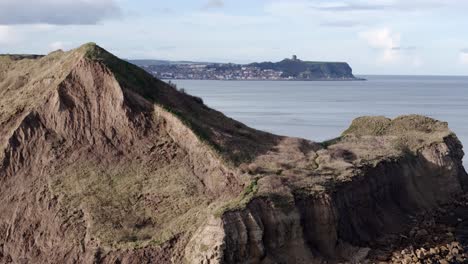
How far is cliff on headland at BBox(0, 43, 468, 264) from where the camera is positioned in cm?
4119

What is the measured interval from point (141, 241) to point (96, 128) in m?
9.50

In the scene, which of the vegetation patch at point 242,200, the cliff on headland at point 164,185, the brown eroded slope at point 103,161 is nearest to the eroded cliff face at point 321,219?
the cliff on headland at point 164,185

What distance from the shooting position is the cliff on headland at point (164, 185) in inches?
1622

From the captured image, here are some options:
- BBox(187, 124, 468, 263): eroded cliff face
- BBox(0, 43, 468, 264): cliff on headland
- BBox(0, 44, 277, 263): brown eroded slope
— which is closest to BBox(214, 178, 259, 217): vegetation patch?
BBox(0, 43, 468, 264): cliff on headland

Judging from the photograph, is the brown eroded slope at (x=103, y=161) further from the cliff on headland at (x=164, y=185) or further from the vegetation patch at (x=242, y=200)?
the vegetation patch at (x=242, y=200)

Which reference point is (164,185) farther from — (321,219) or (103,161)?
(321,219)

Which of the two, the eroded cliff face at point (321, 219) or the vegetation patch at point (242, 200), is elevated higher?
the vegetation patch at point (242, 200)

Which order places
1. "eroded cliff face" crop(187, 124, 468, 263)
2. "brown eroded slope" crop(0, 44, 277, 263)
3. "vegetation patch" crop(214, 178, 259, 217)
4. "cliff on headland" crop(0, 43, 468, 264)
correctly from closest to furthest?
"eroded cliff face" crop(187, 124, 468, 263), "vegetation patch" crop(214, 178, 259, 217), "cliff on headland" crop(0, 43, 468, 264), "brown eroded slope" crop(0, 44, 277, 263)

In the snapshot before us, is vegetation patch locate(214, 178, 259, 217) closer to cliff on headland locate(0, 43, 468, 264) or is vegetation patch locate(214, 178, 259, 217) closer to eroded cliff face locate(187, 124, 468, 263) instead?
cliff on headland locate(0, 43, 468, 264)

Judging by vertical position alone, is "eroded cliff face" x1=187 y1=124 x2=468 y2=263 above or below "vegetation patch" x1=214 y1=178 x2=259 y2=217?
below

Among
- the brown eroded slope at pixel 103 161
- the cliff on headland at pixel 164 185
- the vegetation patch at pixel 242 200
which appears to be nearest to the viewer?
the vegetation patch at pixel 242 200

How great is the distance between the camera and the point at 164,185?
45000 millimetres

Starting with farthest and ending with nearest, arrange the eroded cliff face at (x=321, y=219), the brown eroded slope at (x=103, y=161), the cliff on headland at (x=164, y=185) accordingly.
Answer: the brown eroded slope at (x=103, y=161), the cliff on headland at (x=164, y=185), the eroded cliff face at (x=321, y=219)

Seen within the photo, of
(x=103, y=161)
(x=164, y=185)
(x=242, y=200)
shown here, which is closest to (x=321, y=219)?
(x=242, y=200)
